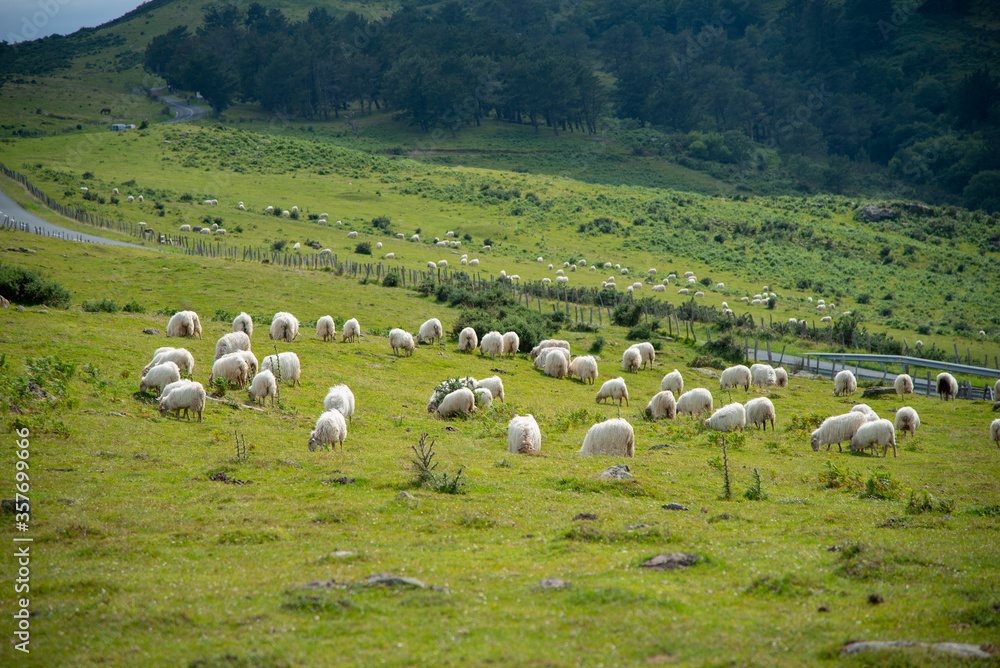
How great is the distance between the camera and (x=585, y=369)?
3131 cm

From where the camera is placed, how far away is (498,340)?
33.5 metres

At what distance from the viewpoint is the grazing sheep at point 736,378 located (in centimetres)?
3194

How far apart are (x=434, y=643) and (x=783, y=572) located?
5.14m

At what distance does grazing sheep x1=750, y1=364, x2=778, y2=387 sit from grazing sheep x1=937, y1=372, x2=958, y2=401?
27.8 ft

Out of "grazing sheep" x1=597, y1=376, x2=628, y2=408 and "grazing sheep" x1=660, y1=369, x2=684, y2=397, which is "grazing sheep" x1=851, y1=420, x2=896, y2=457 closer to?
"grazing sheep" x1=597, y1=376, x2=628, y2=408

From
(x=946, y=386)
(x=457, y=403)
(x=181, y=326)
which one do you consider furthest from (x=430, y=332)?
(x=946, y=386)

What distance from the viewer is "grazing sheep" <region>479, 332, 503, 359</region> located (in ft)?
110

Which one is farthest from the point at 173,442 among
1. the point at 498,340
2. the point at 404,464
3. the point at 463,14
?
the point at 463,14

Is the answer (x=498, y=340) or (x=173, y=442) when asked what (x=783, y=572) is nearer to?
(x=173, y=442)

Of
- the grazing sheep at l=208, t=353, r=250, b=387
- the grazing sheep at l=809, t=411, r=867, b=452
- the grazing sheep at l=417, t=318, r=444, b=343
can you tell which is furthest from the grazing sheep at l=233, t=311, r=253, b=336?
the grazing sheep at l=809, t=411, r=867, b=452

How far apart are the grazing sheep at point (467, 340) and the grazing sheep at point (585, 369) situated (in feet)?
16.1

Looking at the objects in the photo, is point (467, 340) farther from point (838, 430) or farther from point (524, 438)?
point (838, 430)

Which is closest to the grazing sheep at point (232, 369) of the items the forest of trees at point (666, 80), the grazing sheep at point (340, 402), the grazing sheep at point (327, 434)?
the grazing sheep at point (340, 402)

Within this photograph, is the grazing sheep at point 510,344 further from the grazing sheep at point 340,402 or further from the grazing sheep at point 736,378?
the grazing sheep at point 340,402
